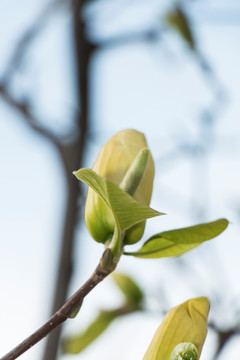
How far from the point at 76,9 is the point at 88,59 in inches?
3.8

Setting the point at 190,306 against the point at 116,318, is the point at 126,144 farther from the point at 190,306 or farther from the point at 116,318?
the point at 116,318

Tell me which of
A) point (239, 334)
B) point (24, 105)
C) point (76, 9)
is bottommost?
point (239, 334)

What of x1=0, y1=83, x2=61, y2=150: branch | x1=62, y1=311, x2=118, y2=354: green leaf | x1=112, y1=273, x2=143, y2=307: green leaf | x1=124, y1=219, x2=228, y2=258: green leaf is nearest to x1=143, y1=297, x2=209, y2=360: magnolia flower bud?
x1=124, y1=219, x2=228, y2=258: green leaf

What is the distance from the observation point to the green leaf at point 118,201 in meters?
0.28

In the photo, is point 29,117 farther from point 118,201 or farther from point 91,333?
point 118,201

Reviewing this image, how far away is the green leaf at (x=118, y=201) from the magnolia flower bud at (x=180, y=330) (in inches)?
2.3

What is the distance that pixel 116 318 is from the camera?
26.1 inches

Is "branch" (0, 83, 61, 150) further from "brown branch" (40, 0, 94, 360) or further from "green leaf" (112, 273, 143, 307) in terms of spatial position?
"green leaf" (112, 273, 143, 307)

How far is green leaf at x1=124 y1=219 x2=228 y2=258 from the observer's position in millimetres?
319

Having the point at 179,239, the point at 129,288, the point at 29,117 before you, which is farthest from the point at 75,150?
the point at 179,239

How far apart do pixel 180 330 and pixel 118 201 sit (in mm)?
82

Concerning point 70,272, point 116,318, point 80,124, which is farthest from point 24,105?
point 116,318

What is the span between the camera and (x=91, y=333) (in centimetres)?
63

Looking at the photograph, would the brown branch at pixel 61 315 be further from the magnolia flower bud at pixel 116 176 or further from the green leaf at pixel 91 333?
the green leaf at pixel 91 333
